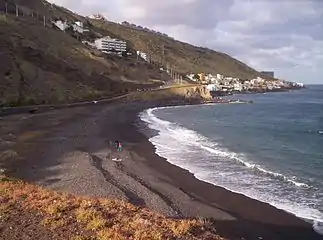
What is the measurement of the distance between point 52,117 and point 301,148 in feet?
118

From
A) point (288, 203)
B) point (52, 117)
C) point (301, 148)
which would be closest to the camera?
point (288, 203)

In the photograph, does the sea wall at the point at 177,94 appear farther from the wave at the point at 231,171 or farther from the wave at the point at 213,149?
the wave at the point at 231,171

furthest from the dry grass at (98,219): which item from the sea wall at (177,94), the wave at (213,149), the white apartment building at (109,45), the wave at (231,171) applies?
the white apartment building at (109,45)

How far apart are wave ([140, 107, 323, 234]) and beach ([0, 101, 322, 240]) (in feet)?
2.71

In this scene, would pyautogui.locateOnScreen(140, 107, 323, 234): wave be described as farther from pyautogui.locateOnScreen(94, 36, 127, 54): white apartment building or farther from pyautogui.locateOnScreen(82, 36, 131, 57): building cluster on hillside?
pyautogui.locateOnScreen(94, 36, 127, 54): white apartment building

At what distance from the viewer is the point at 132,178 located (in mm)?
25922

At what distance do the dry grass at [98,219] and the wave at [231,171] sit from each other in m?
8.37

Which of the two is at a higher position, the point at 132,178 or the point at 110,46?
the point at 110,46

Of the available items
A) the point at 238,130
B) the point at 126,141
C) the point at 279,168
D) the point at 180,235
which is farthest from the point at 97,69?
the point at 180,235

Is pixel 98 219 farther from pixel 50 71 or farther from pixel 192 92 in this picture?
pixel 192 92

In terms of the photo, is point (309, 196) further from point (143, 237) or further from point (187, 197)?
point (143, 237)

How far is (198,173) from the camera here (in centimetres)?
2822

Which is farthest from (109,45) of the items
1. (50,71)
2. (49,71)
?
(49,71)

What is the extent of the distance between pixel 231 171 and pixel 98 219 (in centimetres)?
1806
